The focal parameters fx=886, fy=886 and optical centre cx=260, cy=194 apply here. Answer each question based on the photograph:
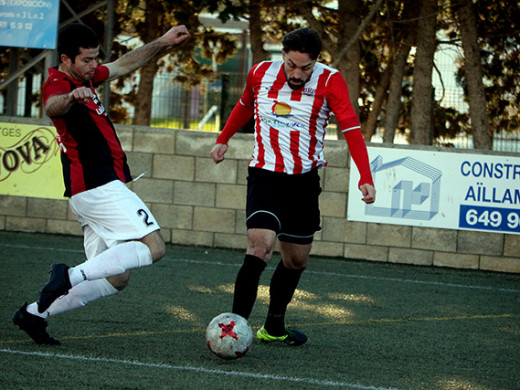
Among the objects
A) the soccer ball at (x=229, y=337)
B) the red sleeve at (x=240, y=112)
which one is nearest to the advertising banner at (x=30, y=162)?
the red sleeve at (x=240, y=112)

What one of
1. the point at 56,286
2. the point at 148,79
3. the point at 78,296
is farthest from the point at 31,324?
the point at 148,79

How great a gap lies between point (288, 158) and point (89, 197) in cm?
124

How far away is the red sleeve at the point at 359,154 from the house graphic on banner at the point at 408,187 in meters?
4.83

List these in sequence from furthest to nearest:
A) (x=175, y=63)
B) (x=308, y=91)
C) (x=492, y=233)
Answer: (x=175, y=63) < (x=492, y=233) < (x=308, y=91)

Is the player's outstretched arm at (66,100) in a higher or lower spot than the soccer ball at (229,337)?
higher

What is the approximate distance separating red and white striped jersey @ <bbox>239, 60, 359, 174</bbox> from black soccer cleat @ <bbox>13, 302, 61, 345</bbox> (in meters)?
1.60

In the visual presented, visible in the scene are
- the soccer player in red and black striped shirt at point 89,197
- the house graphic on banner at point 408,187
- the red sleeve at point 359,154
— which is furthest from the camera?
the house graphic on banner at point 408,187

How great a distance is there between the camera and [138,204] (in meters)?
5.14

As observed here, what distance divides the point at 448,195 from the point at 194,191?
9.93 feet

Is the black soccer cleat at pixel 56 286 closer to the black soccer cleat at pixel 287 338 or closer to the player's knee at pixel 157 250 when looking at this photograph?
the player's knee at pixel 157 250

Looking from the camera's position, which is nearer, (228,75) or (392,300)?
(392,300)

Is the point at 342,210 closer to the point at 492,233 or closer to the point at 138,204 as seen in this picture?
the point at 492,233

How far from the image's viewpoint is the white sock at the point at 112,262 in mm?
4902

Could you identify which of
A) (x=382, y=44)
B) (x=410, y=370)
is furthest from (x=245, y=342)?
(x=382, y=44)
